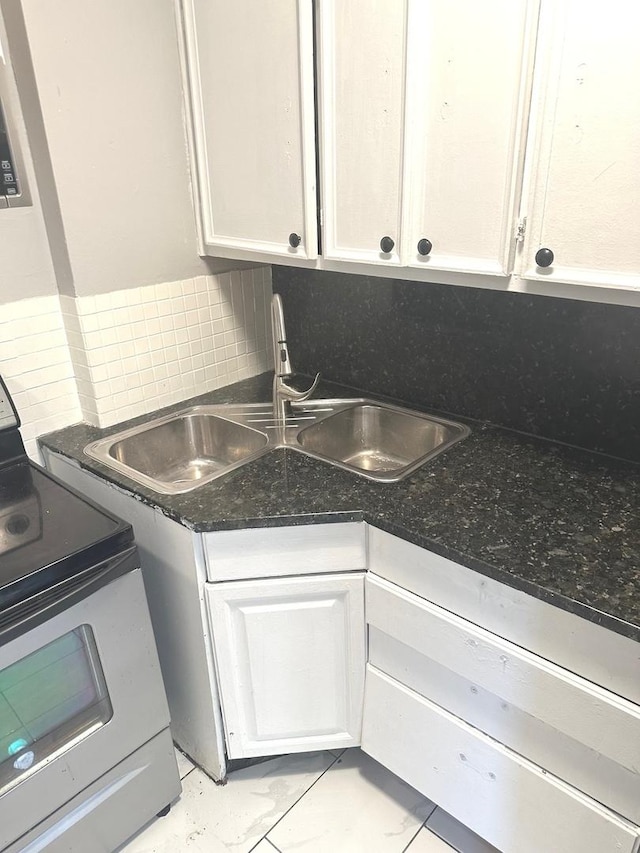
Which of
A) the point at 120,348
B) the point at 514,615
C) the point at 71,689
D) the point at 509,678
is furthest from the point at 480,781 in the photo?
the point at 120,348

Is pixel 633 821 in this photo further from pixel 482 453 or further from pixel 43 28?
pixel 43 28

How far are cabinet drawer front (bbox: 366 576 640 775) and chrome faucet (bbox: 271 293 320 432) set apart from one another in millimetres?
564

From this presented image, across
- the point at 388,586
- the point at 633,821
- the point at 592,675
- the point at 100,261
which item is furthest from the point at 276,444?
the point at 633,821

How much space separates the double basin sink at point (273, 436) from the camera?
164cm

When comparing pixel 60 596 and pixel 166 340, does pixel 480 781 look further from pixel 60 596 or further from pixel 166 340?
pixel 166 340

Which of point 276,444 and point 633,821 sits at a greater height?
point 276,444

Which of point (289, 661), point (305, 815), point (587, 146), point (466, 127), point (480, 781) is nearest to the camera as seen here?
point (587, 146)

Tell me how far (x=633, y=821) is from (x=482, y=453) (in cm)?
75

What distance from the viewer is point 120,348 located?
1638 millimetres

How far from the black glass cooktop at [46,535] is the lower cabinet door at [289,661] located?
269 millimetres

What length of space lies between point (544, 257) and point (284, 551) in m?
0.77

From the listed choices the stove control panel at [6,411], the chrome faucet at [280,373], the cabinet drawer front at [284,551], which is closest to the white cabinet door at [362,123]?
the chrome faucet at [280,373]

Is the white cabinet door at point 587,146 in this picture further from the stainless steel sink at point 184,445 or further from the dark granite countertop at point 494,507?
the stainless steel sink at point 184,445

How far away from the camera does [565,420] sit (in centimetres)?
149
